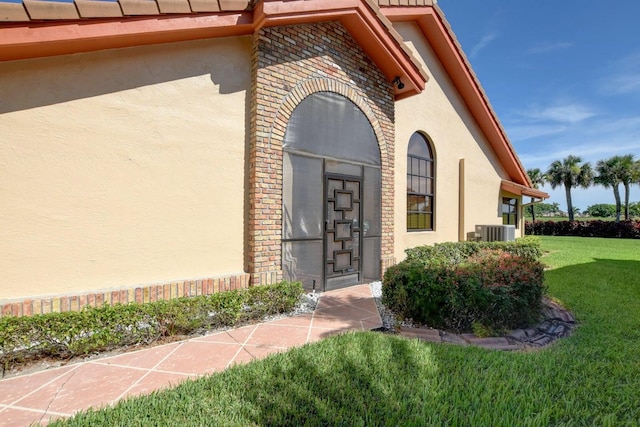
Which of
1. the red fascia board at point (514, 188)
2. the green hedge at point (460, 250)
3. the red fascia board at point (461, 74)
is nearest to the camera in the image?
the green hedge at point (460, 250)

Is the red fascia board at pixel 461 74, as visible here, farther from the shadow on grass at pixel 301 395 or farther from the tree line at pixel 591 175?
the tree line at pixel 591 175

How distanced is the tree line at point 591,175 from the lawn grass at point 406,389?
115 feet

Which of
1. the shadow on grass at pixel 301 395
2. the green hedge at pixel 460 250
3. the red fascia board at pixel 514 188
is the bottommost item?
the shadow on grass at pixel 301 395

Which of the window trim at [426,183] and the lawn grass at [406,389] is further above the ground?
the window trim at [426,183]

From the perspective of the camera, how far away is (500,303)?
14.3 ft

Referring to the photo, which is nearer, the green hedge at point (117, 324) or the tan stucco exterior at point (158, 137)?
the green hedge at point (117, 324)

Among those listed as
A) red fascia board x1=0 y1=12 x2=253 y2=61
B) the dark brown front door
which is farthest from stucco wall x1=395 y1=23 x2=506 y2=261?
red fascia board x1=0 y1=12 x2=253 y2=61

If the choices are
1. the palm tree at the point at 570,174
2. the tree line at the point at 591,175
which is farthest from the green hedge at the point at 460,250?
the palm tree at the point at 570,174

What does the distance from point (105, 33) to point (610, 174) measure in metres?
49.9

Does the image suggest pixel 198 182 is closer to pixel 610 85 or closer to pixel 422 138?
pixel 422 138

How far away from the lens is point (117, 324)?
3.72 metres

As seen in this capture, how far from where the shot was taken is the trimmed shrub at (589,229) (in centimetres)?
2717

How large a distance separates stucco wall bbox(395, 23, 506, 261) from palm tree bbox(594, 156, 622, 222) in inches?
1386

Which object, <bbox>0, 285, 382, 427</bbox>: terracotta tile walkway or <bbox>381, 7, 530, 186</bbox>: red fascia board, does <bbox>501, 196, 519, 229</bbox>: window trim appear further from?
<bbox>0, 285, 382, 427</bbox>: terracotta tile walkway
